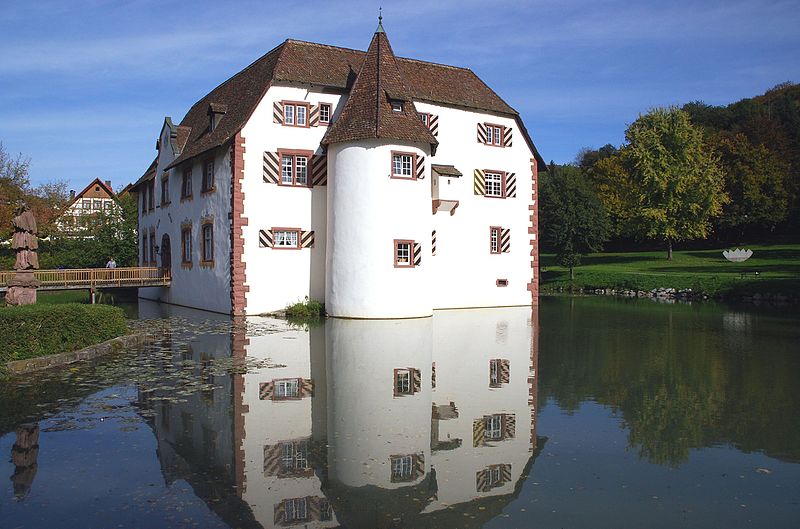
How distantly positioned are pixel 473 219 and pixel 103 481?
Answer: 23.7m

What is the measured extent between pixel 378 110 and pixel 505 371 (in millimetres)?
13013

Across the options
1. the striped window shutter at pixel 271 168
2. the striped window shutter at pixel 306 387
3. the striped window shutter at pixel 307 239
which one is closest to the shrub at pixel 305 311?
the striped window shutter at pixel 307 239

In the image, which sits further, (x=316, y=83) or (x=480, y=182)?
(x=480, y=182)

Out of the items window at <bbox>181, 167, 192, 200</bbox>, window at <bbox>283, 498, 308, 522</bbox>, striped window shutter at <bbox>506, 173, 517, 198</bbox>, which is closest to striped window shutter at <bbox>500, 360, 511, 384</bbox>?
window at <bbox>283, 498, 308, 522</bbox>

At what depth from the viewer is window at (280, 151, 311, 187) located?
25672mm

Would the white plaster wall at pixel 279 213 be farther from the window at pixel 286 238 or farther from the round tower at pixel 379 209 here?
the round tower at pixel 379 209

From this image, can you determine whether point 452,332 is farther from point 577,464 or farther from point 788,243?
point 788,243

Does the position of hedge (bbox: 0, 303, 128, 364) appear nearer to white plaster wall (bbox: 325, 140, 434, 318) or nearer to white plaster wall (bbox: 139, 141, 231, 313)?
white plaster wall (bbox: 325, 140, 434, 318)

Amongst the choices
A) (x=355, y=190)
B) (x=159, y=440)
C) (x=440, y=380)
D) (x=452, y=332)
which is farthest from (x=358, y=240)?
(x=159, y=440)

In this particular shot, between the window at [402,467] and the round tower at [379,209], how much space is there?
15879 mm

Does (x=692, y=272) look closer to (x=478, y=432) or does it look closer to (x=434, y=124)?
(x=434, y=124)

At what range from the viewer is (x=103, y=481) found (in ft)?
21.5

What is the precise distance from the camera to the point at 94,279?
29281 mm

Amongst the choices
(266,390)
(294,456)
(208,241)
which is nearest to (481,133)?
(208,241)
